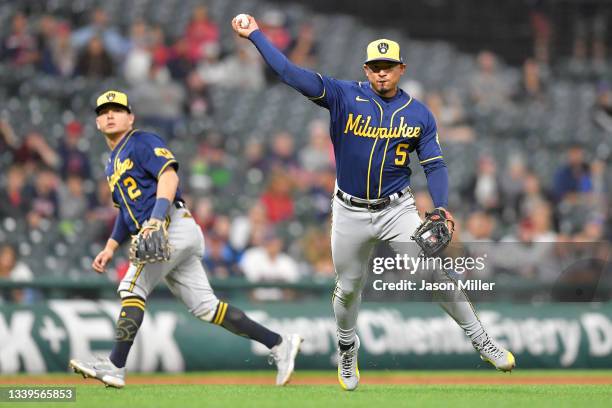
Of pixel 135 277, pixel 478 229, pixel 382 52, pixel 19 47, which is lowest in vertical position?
pixel 135 277

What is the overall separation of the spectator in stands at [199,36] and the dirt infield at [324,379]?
534 cm

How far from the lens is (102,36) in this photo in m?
13.2

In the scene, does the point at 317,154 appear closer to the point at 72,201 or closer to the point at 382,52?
the point at 72,201

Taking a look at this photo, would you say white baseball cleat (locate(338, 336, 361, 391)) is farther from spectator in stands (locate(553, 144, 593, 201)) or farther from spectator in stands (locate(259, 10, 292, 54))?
spectator in stands (locate(259, 10, 292, 54))

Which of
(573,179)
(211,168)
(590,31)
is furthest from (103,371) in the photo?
(590,31)

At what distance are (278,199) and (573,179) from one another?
11.6 ft

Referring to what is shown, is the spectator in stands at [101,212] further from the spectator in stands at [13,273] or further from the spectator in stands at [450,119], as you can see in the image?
the spectator in stands at [450,119]

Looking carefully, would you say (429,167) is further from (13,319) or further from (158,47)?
(158,47)

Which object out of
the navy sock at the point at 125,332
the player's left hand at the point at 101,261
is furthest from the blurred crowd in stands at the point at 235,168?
the navy sock at the point at 125,332

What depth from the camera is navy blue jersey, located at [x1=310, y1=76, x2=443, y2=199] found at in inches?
259

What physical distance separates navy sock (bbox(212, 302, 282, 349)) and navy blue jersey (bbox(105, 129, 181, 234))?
731 mm

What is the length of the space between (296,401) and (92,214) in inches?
223

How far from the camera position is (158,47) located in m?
13.6

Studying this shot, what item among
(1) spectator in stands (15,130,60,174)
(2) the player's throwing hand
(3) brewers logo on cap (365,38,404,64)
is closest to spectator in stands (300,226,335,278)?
(1) spectator in stands (15,130,60,174)
